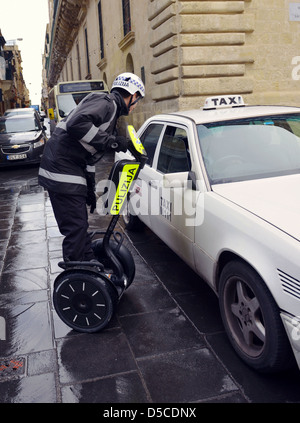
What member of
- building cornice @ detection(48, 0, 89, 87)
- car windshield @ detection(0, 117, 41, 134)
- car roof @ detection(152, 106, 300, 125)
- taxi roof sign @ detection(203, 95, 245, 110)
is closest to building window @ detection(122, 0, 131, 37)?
car windshield @ detection(0, 117, 41, 134)

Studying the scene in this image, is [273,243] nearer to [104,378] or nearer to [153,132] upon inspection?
[104,378]

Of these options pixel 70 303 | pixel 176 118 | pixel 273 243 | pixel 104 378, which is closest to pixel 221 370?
pixel 104 378

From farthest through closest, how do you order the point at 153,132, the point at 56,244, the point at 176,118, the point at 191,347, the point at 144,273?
the point at 56,244 < the point at 153,132 < the point at 144,273 < the point at 176,118 < the point at 191,347

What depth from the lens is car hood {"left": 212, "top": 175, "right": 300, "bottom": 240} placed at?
2441mm

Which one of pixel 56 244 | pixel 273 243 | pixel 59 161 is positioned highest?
pixel 59 161

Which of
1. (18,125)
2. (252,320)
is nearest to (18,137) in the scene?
(18,125)

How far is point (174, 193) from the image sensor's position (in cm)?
373

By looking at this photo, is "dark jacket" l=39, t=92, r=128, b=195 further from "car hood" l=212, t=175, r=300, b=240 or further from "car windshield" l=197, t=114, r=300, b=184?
"car hood" l=212, t=175, r=300, b=240

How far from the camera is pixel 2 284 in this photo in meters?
4.35

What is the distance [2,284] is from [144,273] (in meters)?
1.42

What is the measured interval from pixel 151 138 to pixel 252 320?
8.94 feet

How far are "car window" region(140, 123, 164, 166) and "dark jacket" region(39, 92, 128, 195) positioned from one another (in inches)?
51.4

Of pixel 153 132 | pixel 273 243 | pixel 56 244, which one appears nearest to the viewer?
pixel 273 243

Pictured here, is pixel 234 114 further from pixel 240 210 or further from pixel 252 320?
pixel 252 320
